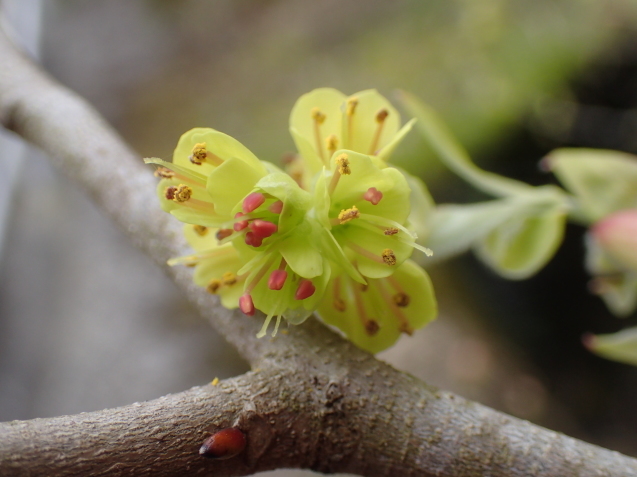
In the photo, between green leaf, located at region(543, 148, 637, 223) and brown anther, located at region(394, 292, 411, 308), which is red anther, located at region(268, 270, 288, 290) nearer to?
brown anther, located at region(394, 292, 411, 308)

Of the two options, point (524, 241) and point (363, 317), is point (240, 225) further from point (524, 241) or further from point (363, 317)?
point (524, 241)

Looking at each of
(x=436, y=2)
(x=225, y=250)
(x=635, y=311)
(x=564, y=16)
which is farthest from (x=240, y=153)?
(x=436, y=2)

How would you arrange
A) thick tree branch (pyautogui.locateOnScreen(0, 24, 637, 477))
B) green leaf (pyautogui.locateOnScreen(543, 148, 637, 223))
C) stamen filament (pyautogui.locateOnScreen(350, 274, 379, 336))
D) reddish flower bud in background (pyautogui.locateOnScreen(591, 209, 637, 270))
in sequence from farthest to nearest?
green leaf (pyautogui.locateOnScreen(543, 148, 637, 223)), reddish flower bud in background (pyautogui.locateOnScreen(591, 209, 637, 270)), stamen filament (pyautogui.locateOnScreen(350, 274, 379, 336)), thick tree branch (pyautogui.locateOnScreen(0, 24, 637, 477))

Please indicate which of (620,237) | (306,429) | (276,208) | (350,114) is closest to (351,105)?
(350,114)

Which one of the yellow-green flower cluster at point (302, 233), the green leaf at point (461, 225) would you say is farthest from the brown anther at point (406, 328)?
the green leaf at point (461, 225)

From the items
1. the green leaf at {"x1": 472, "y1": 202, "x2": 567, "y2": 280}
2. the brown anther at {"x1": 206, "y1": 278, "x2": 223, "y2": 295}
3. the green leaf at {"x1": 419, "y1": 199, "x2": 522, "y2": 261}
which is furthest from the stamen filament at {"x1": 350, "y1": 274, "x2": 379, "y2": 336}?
the green leaf at {"x1": 472, "y1": 202, "x2": 567, "y2": 280}

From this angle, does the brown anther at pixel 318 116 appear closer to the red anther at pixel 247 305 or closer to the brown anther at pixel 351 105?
the brown anther at pixel 351 105

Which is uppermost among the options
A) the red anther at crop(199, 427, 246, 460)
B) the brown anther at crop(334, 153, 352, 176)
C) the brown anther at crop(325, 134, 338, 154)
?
the brown anther at crop(325, 134, 338, 154)
